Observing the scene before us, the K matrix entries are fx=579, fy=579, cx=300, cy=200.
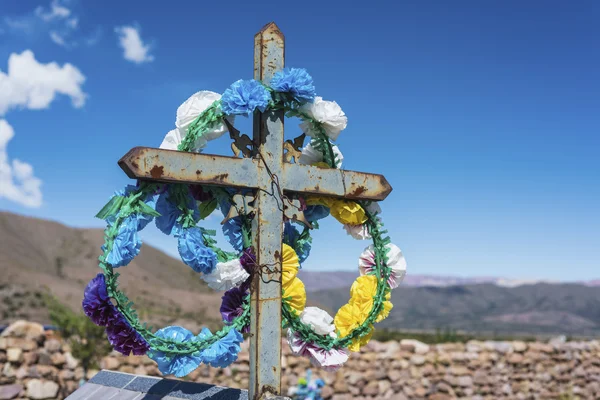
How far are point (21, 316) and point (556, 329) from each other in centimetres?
A: 4590

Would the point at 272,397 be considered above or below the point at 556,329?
above

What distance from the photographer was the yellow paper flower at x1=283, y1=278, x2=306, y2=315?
3.13m

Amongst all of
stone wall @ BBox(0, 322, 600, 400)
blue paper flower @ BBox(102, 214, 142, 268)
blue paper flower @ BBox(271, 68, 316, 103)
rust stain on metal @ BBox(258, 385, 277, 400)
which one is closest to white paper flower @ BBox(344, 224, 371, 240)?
blue paper flower @ BBox(271, 68, 316, 103)

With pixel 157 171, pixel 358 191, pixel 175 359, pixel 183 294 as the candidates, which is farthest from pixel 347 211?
pixel 183 294

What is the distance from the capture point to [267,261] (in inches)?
117

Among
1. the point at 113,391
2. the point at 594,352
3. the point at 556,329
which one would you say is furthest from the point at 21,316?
the point at 556,329

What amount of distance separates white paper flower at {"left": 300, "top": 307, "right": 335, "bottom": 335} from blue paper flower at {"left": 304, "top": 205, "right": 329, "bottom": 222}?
53cm

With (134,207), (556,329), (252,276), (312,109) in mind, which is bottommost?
(556,329)

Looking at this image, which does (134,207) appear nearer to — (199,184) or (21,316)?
(199,184)

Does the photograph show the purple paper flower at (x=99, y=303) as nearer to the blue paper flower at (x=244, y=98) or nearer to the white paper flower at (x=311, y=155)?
the blue paper flower at (x=244, y=98)

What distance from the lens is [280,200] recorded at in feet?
10.0

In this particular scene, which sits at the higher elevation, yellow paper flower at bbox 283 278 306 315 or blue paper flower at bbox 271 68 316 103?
blue paper flower at bbox 271 68 316 103

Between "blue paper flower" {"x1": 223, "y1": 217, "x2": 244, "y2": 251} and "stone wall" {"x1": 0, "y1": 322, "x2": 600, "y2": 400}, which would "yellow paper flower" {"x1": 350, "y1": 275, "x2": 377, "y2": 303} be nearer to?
"blue paper flower" {"x1": 223, "y1": 217, "x2": 244, "y2": 251}

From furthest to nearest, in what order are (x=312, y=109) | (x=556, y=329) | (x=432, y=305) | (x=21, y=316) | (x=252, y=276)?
(x=432, y=305) → (x=556, y=329) → (x=21, y=316) → (x=312, y=109) → (x=252, y=276)
